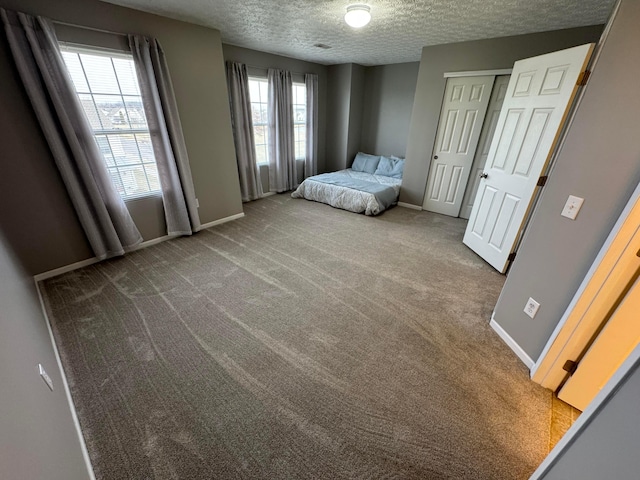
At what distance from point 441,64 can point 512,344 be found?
367 centimetres

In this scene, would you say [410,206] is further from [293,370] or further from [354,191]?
[293,370]

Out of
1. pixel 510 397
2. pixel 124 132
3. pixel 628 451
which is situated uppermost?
pixel 124 132

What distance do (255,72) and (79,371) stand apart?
4.35 m

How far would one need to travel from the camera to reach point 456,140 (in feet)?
12.5

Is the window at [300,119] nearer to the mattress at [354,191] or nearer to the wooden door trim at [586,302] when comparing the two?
the mattress at [354,191]

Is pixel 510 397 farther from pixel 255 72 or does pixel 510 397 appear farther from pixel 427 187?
pixel 255 72

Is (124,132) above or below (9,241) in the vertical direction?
above

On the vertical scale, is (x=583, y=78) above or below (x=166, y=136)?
above

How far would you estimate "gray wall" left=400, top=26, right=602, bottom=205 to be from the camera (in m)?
2.81

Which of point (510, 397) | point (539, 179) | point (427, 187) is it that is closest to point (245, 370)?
point (510, 397)

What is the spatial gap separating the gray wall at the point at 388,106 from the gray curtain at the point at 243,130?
8.69 feet

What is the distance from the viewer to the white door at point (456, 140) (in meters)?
3.51

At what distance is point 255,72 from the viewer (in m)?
4.12

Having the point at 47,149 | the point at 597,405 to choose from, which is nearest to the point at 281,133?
the point at 47,149
